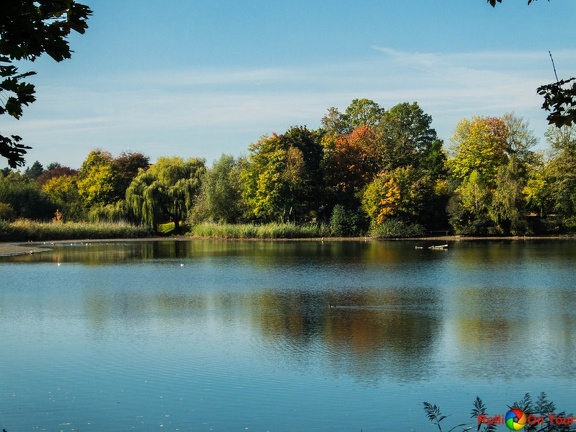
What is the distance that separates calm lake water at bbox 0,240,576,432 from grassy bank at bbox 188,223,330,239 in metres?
25.6

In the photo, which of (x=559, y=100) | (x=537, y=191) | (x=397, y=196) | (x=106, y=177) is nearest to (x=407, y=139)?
(x=397, y=196)

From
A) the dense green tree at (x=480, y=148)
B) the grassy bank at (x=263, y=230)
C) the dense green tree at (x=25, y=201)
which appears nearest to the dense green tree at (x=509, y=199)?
the dense green tree at (x=480, y=148)

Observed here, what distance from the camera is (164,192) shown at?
57.9m

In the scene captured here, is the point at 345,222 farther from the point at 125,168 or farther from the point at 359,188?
the point at 125,168

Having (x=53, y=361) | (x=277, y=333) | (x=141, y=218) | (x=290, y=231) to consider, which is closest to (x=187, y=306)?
(x=277, y=333)

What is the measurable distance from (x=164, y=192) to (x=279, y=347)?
44.6 meters

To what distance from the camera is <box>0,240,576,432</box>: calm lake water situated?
1045 centimetres

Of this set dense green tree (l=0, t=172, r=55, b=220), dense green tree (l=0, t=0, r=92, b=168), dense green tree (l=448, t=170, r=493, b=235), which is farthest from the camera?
dense green tree (l=0, t=172, r=55, b=220)

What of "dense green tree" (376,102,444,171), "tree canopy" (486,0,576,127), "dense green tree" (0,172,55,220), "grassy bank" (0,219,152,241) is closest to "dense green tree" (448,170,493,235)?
"dense green tree" (376,102,444,171)

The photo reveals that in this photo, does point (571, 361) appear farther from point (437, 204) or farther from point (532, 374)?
point (437, 204)

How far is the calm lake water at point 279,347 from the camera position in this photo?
1045cm

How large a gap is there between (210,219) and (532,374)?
46.5 metres

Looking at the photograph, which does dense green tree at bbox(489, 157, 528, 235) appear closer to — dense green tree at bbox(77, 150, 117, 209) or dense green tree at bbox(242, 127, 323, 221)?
dense green tree at bbox(242, 127, 323, 221)

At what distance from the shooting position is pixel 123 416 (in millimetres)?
10281
